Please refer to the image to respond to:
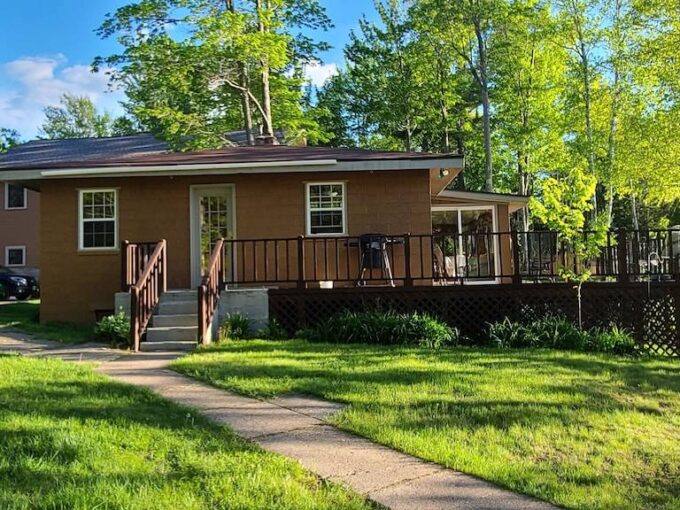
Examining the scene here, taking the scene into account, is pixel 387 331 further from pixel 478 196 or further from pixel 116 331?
pixel 478 196

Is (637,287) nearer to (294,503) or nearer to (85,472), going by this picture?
(294,503)

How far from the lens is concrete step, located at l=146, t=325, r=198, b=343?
8916 millimetres

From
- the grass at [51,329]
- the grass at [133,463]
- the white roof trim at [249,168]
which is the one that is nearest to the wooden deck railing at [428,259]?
the white roof trim at [249,168]

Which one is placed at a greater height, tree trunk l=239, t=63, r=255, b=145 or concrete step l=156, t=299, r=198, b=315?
tree trunk l=239, t=63, r=255, b=145

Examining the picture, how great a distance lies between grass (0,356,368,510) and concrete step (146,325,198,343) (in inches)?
152

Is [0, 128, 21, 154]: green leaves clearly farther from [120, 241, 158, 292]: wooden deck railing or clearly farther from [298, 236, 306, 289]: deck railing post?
[298, 236, 306, 289]: deck railing post

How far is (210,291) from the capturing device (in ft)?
29.9

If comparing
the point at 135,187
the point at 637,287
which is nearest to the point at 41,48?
the point at 135,187

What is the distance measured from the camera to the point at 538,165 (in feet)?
88.2

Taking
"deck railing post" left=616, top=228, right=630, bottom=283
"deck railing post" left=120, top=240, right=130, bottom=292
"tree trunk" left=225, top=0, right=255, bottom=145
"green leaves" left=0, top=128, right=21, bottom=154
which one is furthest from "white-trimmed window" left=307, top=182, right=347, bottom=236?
"green leaves" left=0, top=128, right=21, bottom=154

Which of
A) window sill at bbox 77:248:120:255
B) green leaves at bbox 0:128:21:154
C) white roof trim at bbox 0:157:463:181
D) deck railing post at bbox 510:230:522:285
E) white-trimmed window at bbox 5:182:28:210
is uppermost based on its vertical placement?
green leaves at bbox 0:128:21:154

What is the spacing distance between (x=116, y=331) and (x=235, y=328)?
1.76 metres

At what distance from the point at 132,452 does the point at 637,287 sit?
8.15 metres

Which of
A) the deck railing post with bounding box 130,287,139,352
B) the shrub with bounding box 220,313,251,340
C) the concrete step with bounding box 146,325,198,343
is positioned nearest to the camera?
the deck railing post with bounding box 130,287,139,352
